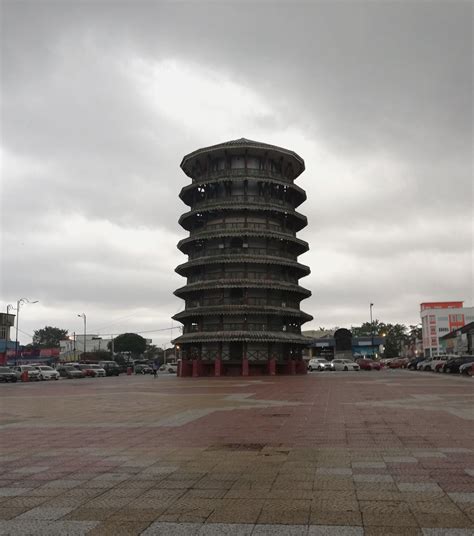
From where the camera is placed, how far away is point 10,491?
6.93 meters

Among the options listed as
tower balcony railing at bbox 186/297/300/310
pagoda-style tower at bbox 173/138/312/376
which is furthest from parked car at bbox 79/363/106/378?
tower balcony railing at bbox 186/297/300/310

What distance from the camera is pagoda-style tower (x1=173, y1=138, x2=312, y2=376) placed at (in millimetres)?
52281

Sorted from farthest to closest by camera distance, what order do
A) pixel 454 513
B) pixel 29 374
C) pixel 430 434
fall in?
pixel 29 374 → pixel 430 434 → pixel 454 513

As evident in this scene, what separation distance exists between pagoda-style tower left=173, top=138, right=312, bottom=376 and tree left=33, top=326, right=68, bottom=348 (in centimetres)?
12745

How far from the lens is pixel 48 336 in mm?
174125

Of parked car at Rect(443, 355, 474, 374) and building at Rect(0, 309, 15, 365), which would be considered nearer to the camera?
parked car at Rect(443, 355, 474, 374)

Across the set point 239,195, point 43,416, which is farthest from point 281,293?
point 43,416

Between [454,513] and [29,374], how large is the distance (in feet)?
184

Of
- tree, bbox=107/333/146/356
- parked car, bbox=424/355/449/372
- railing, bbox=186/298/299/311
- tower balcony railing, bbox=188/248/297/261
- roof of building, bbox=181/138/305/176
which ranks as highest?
roof of building, bbox=181/138/305/176

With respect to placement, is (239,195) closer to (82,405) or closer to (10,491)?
(82,405)

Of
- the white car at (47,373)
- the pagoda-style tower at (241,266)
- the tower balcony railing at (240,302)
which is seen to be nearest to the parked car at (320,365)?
the pagoda-style tower at (241,266)

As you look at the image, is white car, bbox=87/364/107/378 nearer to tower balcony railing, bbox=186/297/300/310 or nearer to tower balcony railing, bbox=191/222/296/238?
tower balcony railing, bbox=186/297/300/310

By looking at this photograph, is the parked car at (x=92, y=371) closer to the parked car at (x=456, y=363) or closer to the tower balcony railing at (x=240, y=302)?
the tower balcony railing at (x=240, y=302)

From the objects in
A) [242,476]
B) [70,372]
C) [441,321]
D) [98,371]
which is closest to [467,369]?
[242,476]
